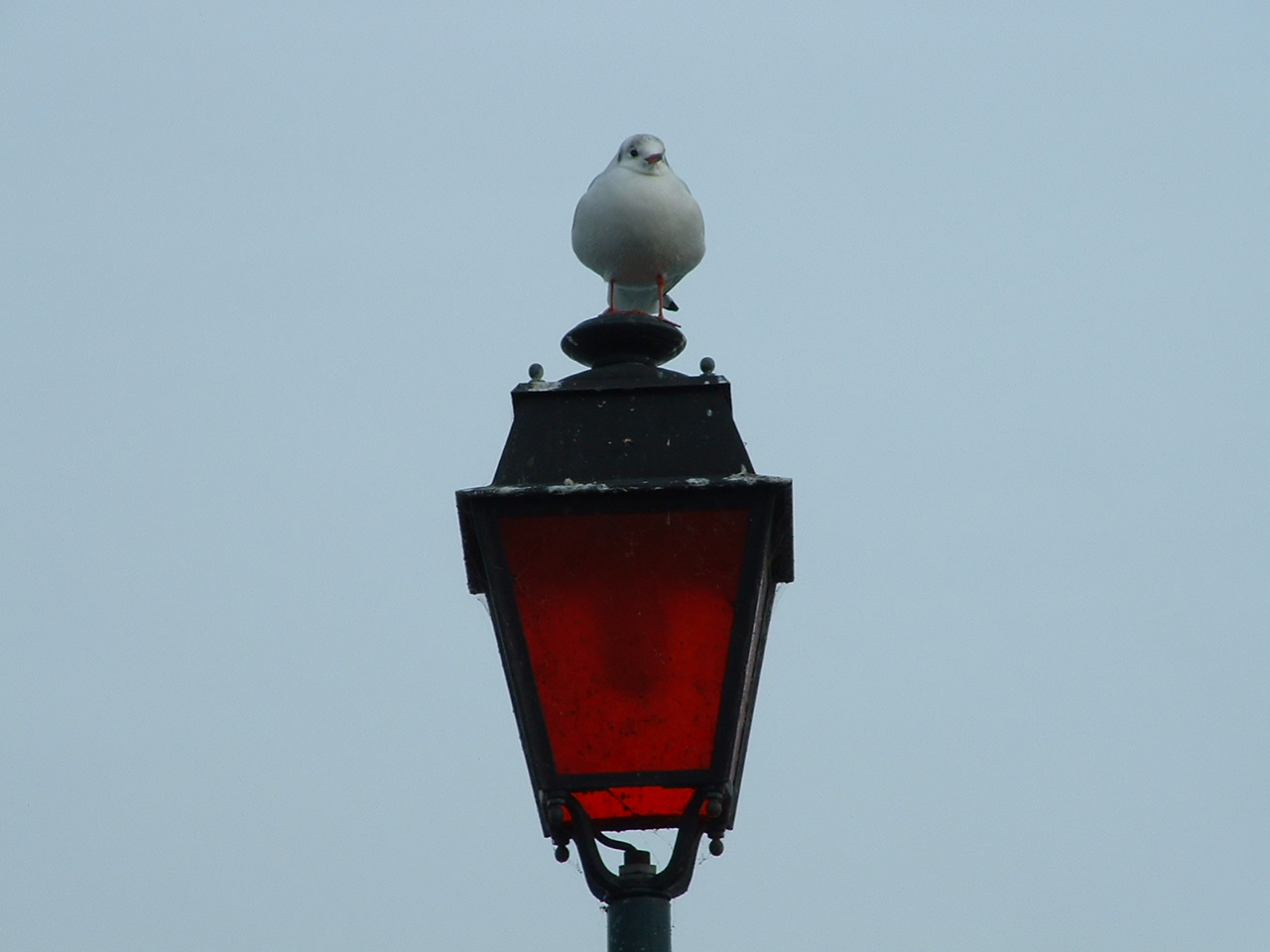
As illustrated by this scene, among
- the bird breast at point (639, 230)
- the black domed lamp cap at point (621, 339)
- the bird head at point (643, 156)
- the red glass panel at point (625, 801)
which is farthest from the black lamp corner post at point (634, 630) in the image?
the bird head at point (643, 156)

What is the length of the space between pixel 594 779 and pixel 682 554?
0.42m

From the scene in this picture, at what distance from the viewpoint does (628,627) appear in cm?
310

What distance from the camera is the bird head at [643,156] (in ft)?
13.4

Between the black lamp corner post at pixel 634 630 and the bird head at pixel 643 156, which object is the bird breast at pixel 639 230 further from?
the black lamp corner post at pixel 634 630

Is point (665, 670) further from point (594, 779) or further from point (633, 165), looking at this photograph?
point (633, 165)

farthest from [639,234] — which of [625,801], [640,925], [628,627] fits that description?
[640,925]

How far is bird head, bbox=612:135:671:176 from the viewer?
4.09 metres

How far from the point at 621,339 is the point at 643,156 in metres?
0.75

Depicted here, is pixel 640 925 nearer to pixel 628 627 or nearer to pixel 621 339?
pixel 628 627

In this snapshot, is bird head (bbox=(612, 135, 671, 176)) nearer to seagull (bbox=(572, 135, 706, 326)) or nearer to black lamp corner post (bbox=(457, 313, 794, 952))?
seagull (bbox=(572, 135, 706, 326))

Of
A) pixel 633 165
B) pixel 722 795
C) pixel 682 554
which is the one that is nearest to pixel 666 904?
pixel 722 795

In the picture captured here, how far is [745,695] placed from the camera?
3.13m

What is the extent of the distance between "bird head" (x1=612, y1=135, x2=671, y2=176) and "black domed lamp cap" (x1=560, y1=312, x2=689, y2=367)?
0.57 metres

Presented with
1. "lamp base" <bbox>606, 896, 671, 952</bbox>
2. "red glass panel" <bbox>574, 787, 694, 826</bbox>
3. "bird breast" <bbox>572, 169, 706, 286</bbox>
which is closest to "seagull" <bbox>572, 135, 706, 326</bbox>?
"bird breast" <bbox>572, 169, 706, 286</bbox>
